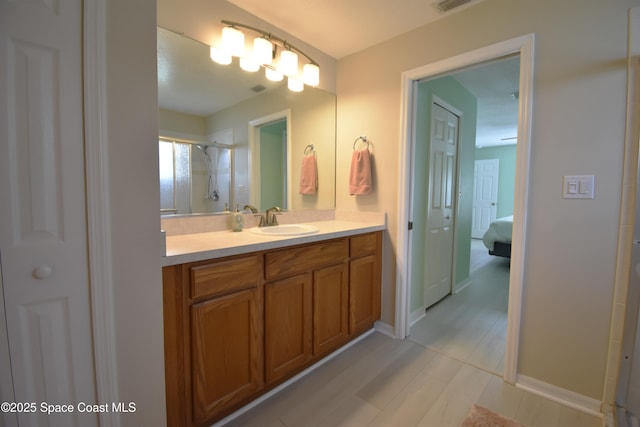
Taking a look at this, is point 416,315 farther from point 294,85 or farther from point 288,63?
point 288,63

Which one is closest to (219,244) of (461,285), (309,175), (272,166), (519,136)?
(272,166)

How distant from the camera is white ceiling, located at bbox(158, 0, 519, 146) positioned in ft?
5.19

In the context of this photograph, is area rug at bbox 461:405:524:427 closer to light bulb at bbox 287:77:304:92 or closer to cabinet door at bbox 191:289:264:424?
cabinet door at bbox 191:289:264:424

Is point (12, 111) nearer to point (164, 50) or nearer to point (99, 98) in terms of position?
point (99, 98)

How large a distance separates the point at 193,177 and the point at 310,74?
1.21 m

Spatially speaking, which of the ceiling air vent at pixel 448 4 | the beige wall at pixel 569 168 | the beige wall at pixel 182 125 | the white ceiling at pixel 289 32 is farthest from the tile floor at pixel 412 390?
the ceiling air vent at pixel 448 4

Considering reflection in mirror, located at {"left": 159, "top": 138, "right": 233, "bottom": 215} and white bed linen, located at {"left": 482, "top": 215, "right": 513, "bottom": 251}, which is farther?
white bed linen, located at {"left": 482, "top": 215, "right": 513, "bottom": 251}

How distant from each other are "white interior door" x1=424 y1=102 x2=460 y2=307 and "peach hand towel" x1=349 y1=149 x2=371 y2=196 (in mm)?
703

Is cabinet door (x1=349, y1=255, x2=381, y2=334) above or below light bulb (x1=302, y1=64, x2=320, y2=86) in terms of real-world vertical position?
below

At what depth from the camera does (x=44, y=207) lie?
0.84 m

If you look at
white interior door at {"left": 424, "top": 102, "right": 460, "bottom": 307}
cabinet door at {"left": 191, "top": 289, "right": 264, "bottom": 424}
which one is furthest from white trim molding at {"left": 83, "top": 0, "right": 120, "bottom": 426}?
white interior door at {"left": 424, "top": 102, "right": 460, "bottom": 307}

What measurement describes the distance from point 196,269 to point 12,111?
745mm

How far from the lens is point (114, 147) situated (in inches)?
36.9

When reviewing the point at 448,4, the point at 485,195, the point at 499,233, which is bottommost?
the point at 499,233
